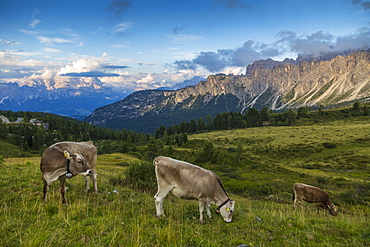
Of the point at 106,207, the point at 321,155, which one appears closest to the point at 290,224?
the point at 106,207

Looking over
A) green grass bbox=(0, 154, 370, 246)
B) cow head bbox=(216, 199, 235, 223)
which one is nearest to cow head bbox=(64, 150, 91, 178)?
green grass bbox=(0, 154, 370, 246)

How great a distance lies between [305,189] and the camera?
20.0m

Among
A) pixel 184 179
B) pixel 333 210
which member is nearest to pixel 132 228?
pixel 184 179

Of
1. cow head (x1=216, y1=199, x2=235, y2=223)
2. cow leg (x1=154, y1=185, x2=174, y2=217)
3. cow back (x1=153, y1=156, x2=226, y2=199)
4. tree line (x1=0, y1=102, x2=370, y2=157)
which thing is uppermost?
cow back (x1=153, y1=156, x2=226, y2=199)

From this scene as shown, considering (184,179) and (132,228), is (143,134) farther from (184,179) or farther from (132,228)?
(132,228)

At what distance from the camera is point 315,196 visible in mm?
19250

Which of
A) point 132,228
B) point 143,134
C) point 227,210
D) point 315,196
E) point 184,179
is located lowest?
point 143,134

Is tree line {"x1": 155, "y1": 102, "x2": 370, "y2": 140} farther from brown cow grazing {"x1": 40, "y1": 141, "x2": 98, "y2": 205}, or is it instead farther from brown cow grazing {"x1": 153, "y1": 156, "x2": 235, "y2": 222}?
brown cow grazing {"x1": 153, "y1": 156, "x2": 235, "y2": 222}

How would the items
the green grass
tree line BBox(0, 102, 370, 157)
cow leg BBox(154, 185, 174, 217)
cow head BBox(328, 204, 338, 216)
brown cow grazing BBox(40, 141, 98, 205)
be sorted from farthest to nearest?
tree line BBox(0, 102, 370, 157) < cow head BBox(328, 204, 338, 216) < brown cow grazing BBox(40, 141, 98, 205) < cow leg BBox(154, 185, 174, 217) < the green grass

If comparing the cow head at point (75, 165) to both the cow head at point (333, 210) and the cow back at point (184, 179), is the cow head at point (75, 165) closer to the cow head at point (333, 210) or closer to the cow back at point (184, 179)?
the cow back at point (184, 179)

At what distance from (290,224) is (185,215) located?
5.53 m

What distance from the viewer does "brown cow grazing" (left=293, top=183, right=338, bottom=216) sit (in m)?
18.4

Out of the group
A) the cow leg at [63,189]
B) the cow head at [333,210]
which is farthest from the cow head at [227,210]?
the cow head at [333,210]

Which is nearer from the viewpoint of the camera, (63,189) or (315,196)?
(63,189)
